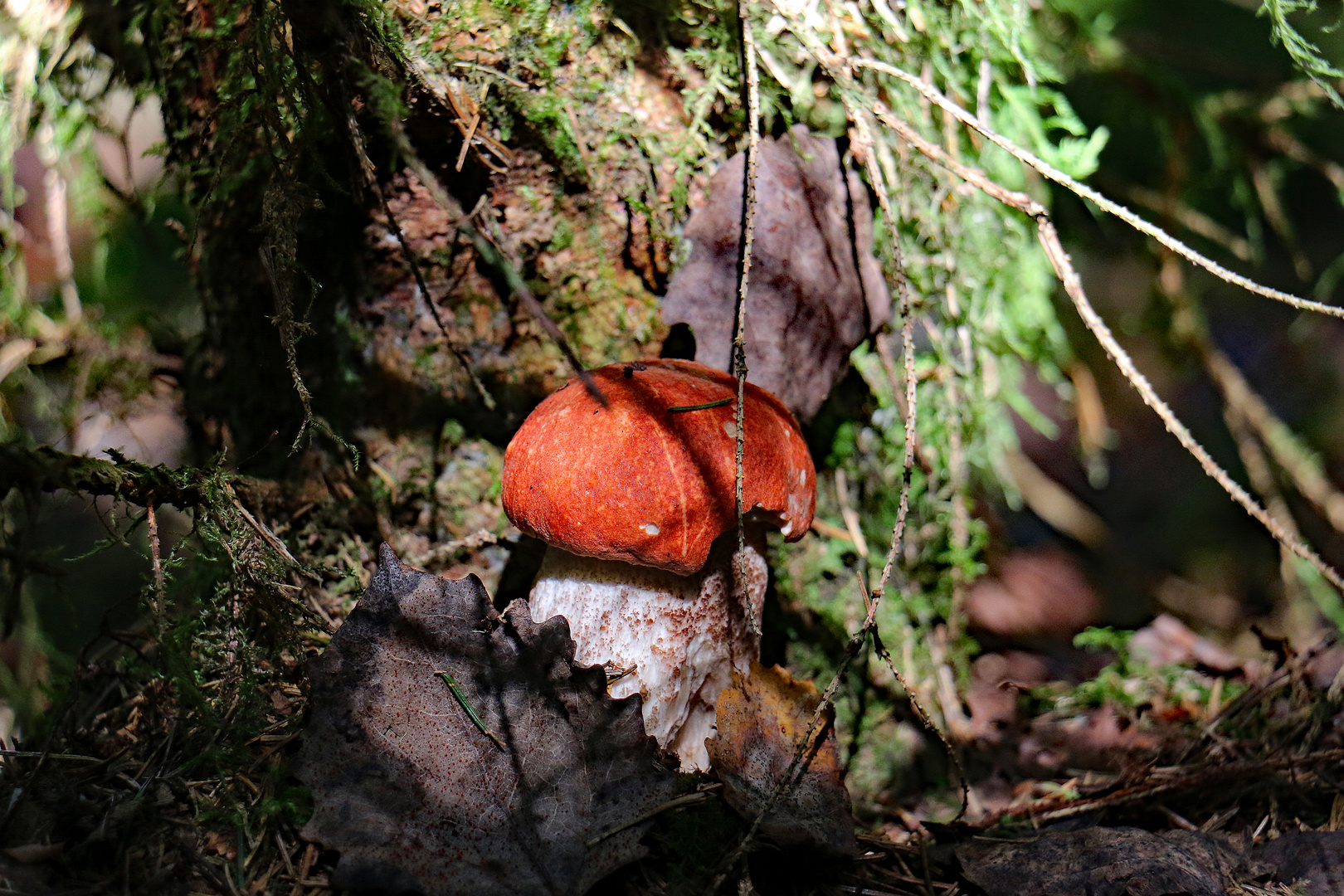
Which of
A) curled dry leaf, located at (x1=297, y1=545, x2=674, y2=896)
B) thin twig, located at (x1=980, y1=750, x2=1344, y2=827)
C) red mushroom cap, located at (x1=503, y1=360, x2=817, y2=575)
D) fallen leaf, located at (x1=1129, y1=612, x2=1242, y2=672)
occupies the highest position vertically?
red mushroom cap, located at (x1=503, y1=360, x2=817, y2=575)

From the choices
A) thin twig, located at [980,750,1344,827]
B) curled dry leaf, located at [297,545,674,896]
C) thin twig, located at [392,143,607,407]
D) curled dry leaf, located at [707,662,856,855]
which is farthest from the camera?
thin twig, located at [980,750,1344,827]

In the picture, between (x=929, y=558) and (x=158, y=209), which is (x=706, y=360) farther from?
(x=158, y=209)

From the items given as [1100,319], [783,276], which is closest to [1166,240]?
[1100,319]

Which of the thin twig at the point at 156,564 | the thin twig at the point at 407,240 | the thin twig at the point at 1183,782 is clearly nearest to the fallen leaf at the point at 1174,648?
the thin twig at the point at 1183,782

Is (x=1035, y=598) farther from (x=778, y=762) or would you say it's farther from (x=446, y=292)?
(x=446, y=292)

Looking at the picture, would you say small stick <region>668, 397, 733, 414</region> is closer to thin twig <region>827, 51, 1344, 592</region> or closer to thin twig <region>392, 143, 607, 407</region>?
thin twig <region>392, 143, 607, 407</region>

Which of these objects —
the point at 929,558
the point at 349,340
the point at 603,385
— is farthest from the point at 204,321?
the point at 929,558

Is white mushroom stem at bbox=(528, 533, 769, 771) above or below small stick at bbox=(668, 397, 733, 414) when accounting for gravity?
below

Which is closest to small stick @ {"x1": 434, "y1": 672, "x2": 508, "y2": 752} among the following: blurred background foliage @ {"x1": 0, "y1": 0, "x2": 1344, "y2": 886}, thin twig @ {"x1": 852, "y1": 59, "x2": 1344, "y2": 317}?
blurred background foliage @ {"x1": 0, "y1": 0, "x2": 1344, "y2": 886}
